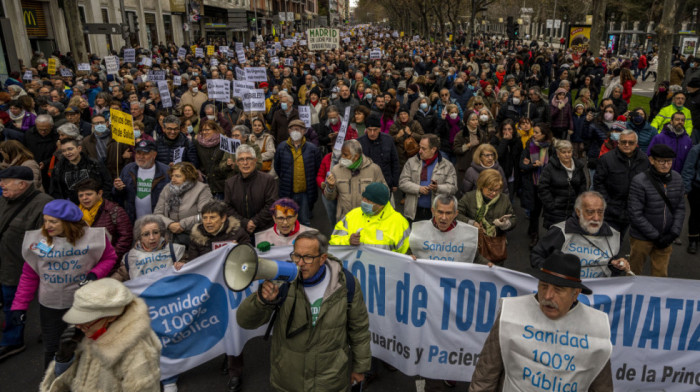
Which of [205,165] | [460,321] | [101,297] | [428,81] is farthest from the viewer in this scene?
[428,81]

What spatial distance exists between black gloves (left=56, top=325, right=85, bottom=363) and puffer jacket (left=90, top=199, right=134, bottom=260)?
230 centimetres

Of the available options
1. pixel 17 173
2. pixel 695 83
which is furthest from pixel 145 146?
pixel 695 83

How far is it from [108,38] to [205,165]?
1102 inches

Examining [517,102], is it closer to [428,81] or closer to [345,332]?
[428,81]

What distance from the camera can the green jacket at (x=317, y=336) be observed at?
2.89 meters

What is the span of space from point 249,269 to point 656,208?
4.33 m

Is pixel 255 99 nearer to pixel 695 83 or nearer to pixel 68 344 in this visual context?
pixel 68 344

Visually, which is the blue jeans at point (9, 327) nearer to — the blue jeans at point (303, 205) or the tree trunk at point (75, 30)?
the blue jeans at point (303, 205)

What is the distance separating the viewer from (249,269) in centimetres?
244

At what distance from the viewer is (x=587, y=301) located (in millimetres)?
3592

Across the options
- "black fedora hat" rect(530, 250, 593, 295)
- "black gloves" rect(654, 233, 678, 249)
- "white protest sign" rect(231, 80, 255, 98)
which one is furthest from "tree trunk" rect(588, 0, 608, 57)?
"black fedora hat" rect(530, 250, 593, 295)

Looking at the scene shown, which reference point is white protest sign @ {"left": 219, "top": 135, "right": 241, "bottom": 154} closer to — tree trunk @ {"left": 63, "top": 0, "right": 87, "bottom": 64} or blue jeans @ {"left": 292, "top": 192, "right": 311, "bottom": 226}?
blue jeans @ {"left": 292, "top": 192, "right": 311, "bottom": 226}

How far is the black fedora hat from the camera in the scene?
7.71ft

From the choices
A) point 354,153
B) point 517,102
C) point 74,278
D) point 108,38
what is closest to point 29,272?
point 74,278
